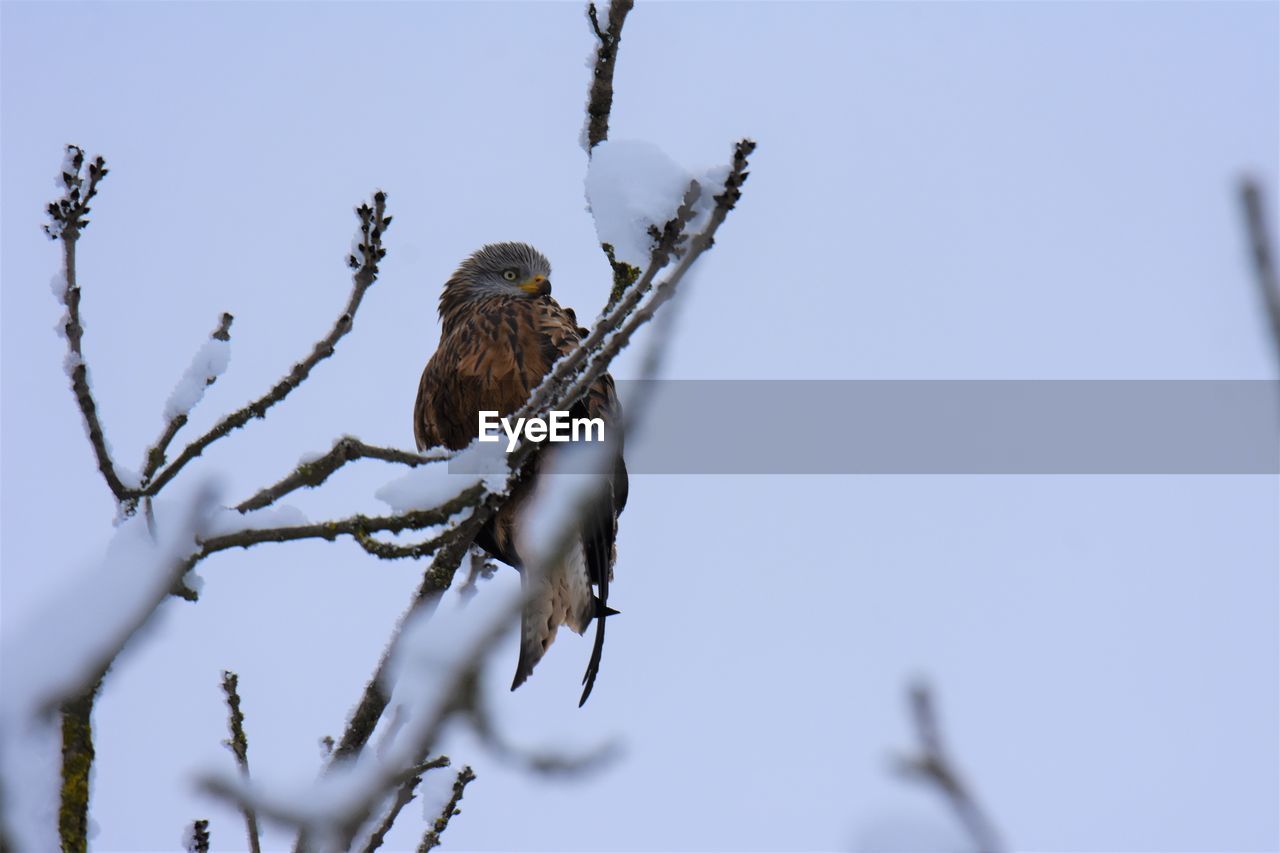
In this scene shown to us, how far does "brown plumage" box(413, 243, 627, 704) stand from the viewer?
460 centimetres

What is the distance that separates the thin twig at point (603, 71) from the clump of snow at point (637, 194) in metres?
0.20

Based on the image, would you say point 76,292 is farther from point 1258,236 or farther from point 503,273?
point 503,273

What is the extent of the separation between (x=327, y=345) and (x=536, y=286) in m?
2.96

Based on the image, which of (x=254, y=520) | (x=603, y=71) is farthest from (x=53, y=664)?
(x=603, y=71)

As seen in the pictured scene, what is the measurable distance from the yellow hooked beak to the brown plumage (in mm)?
222

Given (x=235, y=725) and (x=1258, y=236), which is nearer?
(x=1258, y=236)

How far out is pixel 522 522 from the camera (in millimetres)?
4703

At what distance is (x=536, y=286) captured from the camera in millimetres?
5766

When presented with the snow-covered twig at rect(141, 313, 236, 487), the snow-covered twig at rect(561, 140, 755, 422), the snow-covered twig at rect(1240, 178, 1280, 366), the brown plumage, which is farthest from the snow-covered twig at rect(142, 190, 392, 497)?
the snow-covered twig at rect(1240, 178, 1280, 366)

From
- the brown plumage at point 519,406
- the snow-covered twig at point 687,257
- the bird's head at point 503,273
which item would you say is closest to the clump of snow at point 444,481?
the snow-covered twig at point 687,257

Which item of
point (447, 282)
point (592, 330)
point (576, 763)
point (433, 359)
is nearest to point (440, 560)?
point (592, 330)

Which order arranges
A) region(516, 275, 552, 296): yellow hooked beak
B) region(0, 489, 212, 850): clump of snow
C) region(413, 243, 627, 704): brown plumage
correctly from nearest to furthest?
region(0, 489, 212, 850): clump of snow < region(413, 243, 627, 704): brown plumage < region(516, 275, 552, 296): yellow hooked beak

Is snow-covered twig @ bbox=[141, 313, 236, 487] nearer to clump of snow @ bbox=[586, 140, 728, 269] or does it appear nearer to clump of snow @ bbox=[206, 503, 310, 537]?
clump of snow @ bbox=[206, 503, 310, 537]

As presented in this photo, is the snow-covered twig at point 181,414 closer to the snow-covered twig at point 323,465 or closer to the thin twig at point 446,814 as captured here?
the snow-covered twig at point 323,465
